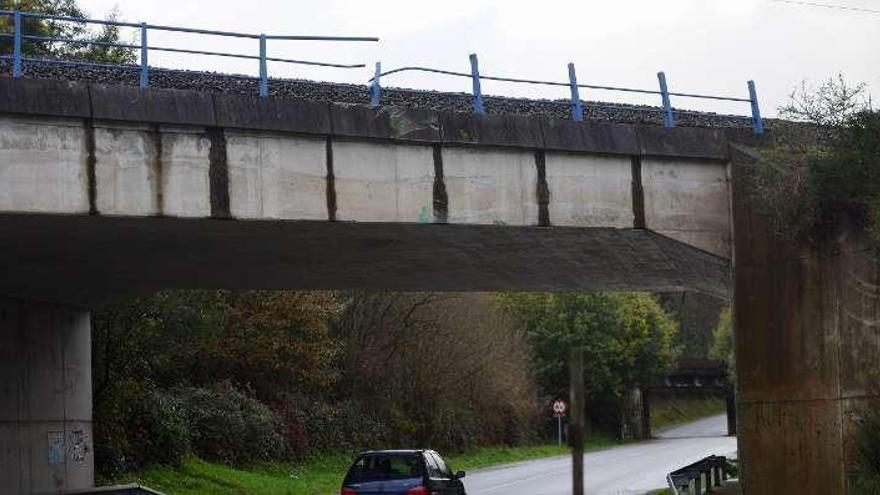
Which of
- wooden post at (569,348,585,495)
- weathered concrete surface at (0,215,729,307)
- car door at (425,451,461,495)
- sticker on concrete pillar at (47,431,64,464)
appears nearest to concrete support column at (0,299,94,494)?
sticker on concrete pillar at (47,431,64,464)

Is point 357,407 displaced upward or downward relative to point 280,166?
downward

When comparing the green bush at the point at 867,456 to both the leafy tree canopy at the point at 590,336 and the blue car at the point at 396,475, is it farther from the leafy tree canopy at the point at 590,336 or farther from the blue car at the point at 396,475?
the leafy tree canopy at the point at 590,336

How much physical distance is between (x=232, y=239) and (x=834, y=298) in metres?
8.87

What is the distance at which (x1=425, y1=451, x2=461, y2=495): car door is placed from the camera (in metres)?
20.3

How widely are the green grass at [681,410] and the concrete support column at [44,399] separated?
255 feet

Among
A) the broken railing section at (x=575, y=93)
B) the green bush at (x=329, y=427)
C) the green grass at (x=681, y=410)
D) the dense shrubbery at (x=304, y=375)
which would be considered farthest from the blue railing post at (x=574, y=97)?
the green grass at (x=681, y=410)

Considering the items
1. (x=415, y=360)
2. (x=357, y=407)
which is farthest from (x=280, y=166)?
(x=415, y=360)

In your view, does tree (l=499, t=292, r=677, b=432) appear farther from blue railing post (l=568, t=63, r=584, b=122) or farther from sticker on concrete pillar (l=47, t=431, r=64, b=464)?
blue railing post (l=568, t=63, r=584, b=122)

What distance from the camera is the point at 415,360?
167ft

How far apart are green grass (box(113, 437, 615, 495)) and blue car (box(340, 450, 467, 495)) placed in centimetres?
1069

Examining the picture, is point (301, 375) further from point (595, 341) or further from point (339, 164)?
point (595, 341)

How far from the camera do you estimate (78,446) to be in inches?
939

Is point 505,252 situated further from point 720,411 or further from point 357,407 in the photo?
point 720,411

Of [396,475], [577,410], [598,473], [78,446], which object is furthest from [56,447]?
[598,473]
